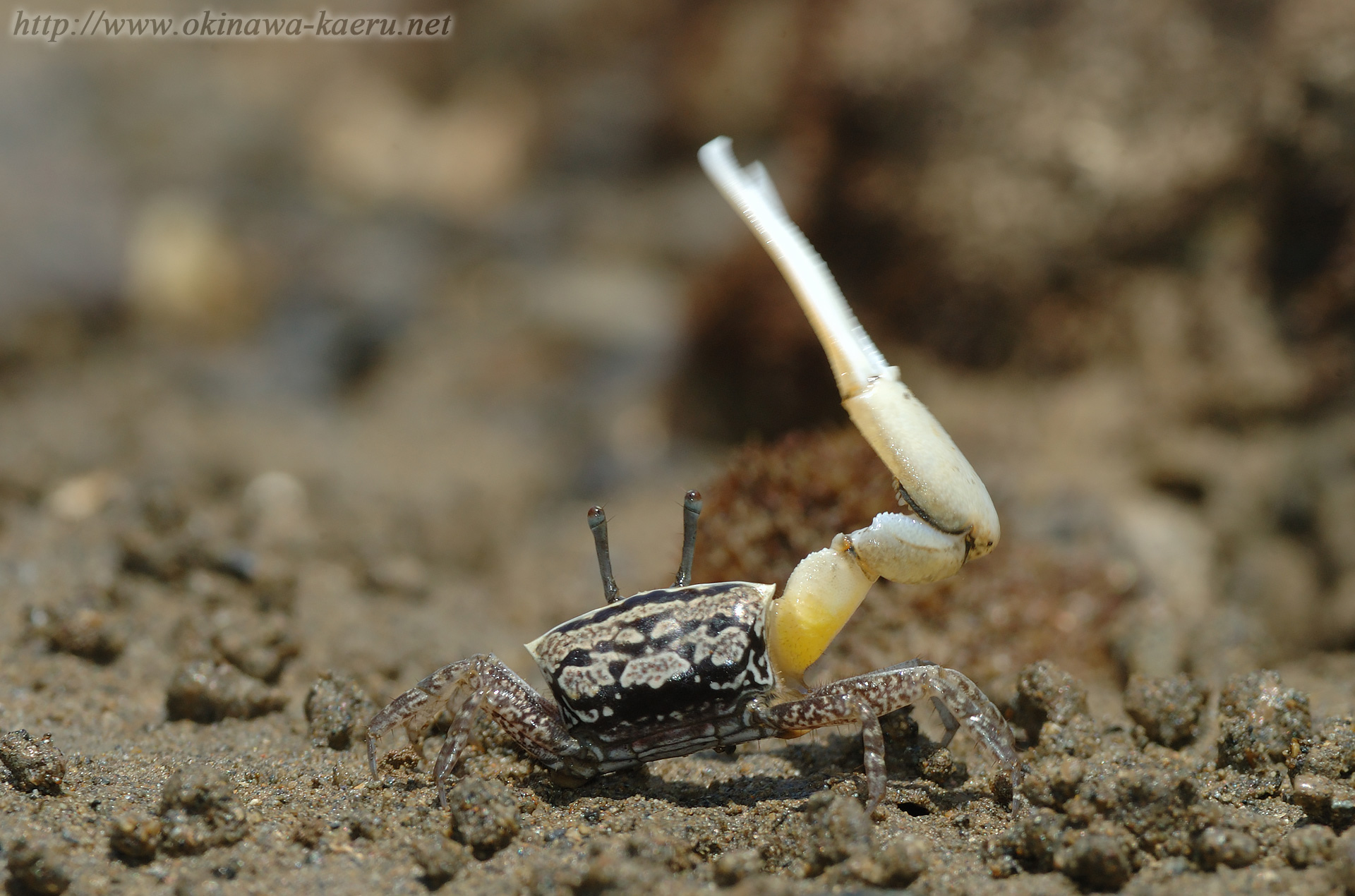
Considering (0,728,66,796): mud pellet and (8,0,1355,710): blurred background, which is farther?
(8,0,1355,710): blurred background

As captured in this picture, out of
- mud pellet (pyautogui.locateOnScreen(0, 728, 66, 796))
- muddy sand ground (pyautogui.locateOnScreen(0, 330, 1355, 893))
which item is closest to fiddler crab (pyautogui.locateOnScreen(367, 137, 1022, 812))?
muddy sand ground (pyautogui.locateOnScreen(0, 330, 1355, 893))

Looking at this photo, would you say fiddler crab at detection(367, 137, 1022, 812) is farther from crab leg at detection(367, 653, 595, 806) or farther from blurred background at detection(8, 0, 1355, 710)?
blurred background at detection(8, 0, 1355, 710)

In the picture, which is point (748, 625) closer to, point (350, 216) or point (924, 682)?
point (924, 682)

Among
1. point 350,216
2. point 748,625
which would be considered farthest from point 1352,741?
point 350,216
